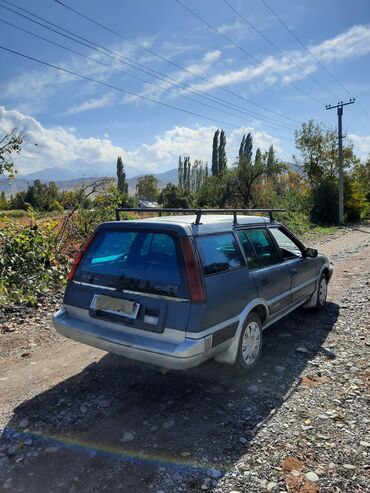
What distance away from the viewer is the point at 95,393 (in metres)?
3.52

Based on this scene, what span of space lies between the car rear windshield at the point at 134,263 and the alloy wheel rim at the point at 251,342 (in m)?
1.14

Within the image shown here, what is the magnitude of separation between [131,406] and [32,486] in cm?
107

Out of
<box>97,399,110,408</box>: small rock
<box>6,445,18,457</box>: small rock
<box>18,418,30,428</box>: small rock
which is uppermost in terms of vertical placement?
<box>18,418,30,428</box>: small rock

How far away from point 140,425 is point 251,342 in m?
1.51

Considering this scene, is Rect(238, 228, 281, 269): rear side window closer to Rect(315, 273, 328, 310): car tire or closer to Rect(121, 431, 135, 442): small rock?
Rect(315, 273, 328, 310): car tire

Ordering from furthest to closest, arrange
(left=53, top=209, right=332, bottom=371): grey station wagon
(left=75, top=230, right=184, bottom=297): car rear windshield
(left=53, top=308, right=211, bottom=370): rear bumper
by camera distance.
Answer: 1. (left=75, top=230, right=184, bottom=297): car rear windshield
2. (left=53, top=209, right=332, bottom=371): grey station wagon
3. (left=53, top=308, right=211, bottom=370): rear bumper

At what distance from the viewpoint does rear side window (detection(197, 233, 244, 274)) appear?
10.9 feet

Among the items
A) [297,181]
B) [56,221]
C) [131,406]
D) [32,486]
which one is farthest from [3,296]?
[297,181]

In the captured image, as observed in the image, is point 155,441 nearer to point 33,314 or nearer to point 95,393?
point 95,393

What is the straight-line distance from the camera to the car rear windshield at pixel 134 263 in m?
3.24

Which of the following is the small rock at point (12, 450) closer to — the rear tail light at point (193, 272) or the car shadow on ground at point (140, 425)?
the car shadow on ground at point (140, 425)

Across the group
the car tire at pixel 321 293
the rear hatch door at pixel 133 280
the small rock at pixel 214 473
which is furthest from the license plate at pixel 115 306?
the car tire at pixel 321 293

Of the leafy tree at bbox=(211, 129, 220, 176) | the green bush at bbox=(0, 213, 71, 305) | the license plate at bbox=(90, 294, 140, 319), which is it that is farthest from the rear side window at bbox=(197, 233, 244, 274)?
the leafy tree at bbox=(211, 129, 220, 176)

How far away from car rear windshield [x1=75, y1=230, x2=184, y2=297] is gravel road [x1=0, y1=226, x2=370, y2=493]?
3.66ft
